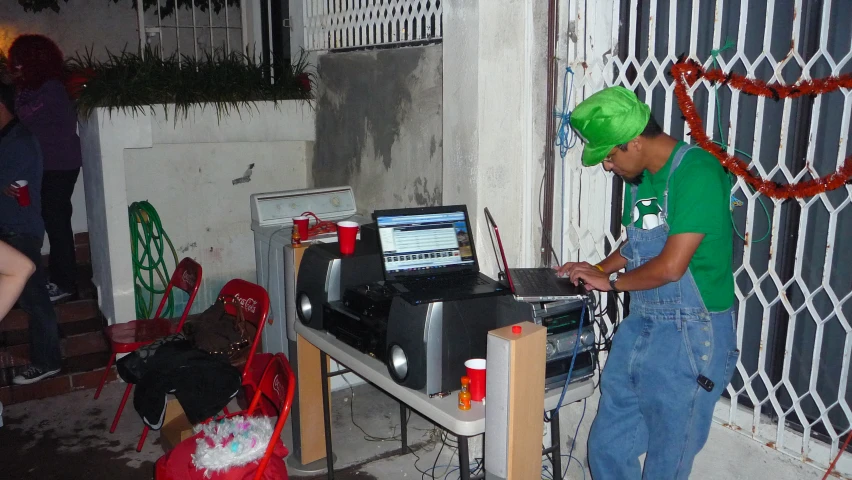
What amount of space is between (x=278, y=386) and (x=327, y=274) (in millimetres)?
506

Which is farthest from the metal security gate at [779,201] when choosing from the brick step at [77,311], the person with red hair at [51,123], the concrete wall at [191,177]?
the brick step at [77,311]

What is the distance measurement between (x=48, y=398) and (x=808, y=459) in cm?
418

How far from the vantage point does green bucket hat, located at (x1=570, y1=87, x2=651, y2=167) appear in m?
2.23

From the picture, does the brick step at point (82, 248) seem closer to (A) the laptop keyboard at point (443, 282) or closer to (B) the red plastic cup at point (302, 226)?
(B) the red plastic cup at point (302, 226)

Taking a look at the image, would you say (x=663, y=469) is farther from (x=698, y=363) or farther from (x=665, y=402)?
(x=698, y=363)

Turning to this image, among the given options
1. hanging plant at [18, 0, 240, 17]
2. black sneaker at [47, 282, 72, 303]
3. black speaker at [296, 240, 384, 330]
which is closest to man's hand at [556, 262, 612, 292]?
black speaker at [296, 240, 384, 330]

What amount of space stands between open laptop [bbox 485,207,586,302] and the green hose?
2969 mm

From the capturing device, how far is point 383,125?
4.28 metres

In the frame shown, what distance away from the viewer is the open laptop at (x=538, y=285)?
2.52 metres

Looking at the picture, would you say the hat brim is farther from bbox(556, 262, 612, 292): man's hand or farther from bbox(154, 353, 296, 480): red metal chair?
bbox(154, 353, 296, 480): red metal chair

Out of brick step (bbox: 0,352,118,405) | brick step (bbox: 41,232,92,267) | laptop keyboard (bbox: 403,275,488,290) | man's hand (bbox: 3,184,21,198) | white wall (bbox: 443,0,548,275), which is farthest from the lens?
brick step (bbox: 41,232,92,267)

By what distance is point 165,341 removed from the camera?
375 centimetres

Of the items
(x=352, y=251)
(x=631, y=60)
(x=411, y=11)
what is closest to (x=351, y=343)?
(x=352, y=251)

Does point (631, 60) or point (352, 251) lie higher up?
point (631, 60)
